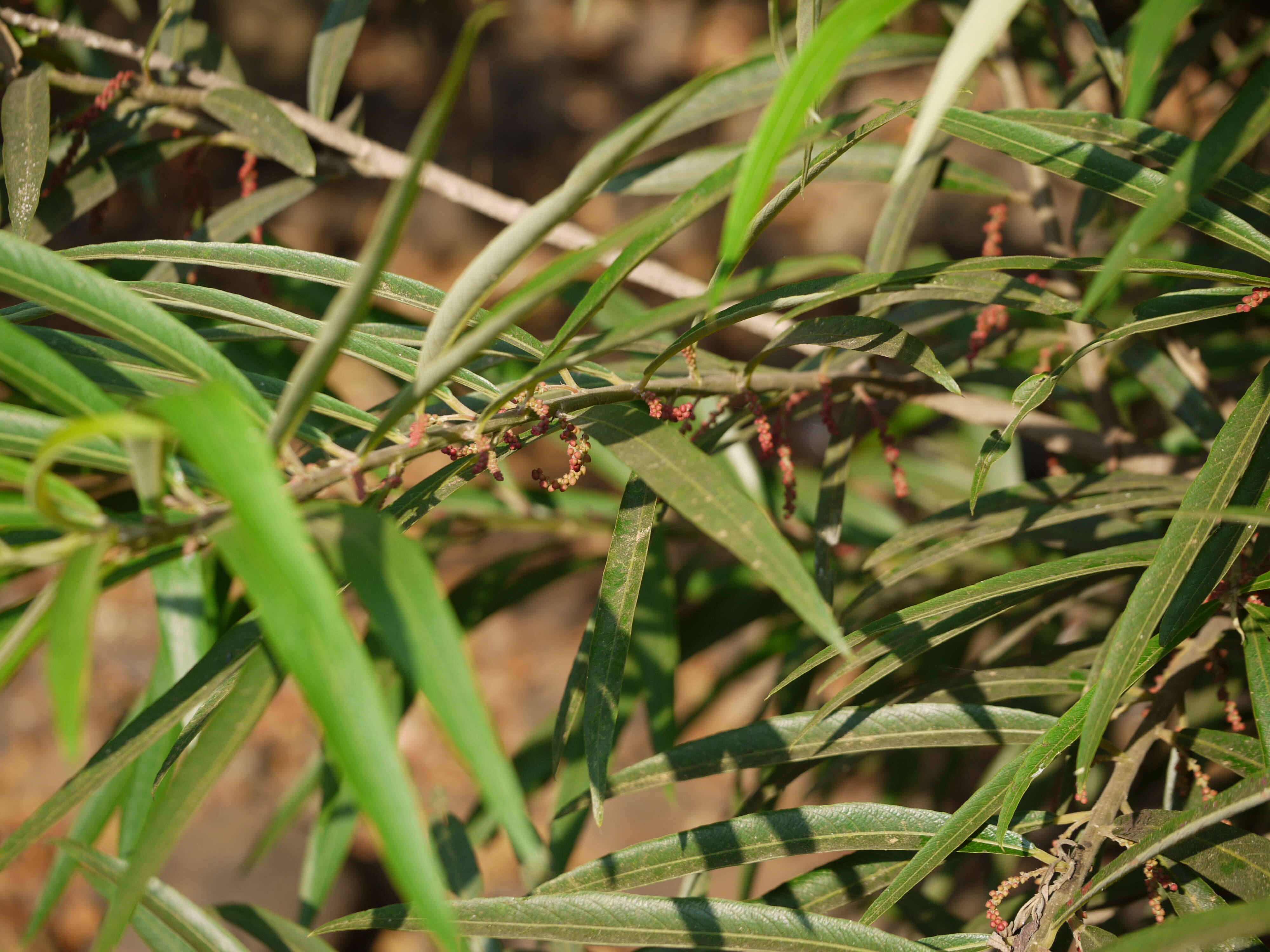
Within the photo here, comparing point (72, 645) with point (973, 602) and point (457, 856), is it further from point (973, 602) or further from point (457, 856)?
point (457, 856)

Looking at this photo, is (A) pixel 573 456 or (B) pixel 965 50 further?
(A) pixel 573 456

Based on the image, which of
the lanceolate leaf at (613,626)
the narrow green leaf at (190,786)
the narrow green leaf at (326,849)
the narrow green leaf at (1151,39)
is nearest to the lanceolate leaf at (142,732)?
the narrow green leaf at (190,786)

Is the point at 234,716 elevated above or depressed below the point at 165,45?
below

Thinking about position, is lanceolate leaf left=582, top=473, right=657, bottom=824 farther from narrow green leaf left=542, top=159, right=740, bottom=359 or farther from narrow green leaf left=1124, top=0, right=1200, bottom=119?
narrow green leaf left=1124, top=0, right=1200, bottom=119

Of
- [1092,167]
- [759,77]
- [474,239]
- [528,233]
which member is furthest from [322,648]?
[474,239]

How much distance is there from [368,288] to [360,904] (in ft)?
6.33

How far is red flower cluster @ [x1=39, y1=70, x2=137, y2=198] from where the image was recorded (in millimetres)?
600

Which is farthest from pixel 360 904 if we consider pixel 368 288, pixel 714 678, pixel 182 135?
pixel 368 288

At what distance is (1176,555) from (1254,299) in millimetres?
137

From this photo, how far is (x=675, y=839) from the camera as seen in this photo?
1.48 ft

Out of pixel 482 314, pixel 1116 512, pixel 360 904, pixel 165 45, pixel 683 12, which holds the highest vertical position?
pixel 683 12

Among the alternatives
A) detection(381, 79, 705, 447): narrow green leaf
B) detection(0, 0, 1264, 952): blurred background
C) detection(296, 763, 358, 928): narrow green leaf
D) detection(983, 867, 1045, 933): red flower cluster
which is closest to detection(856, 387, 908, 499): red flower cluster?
detection(983, 867, 1045, 933): red flower cluster

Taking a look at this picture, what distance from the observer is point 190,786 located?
0.87ft

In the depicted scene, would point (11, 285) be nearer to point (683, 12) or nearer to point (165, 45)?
point (165, 45)
